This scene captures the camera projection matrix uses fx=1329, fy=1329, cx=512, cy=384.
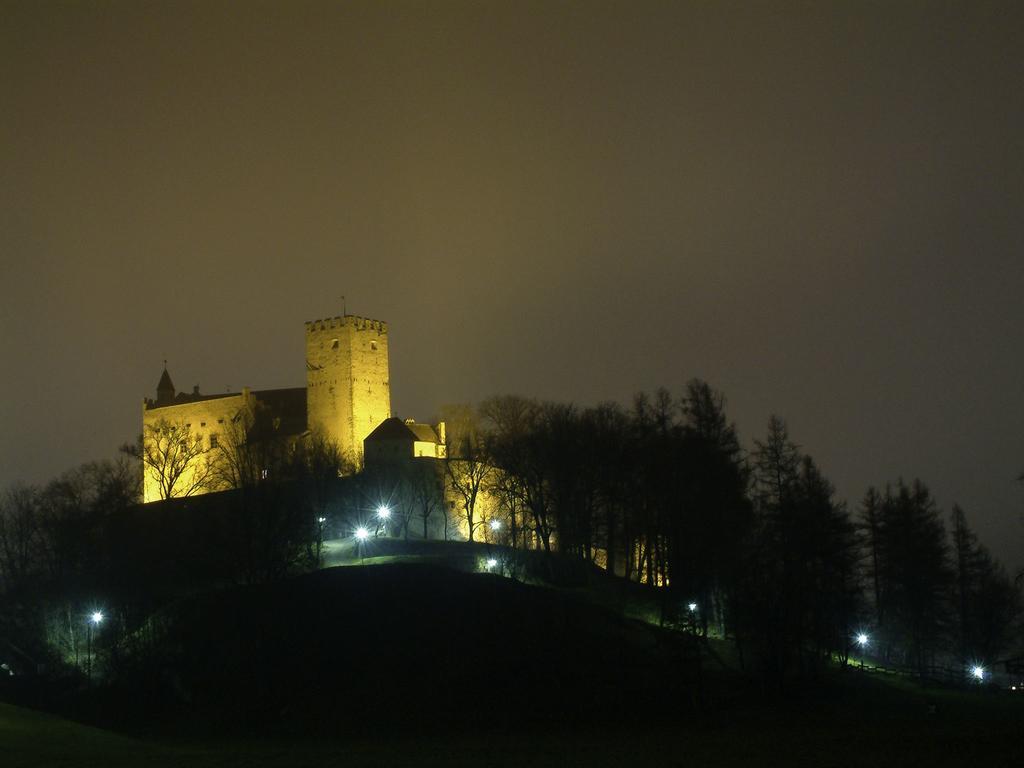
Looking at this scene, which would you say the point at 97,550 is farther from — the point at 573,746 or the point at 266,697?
the point at 573,746

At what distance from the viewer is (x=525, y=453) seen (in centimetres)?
8106

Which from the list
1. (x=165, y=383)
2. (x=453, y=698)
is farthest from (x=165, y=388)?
(x=453, y=698)

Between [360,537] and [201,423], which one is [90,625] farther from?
[201,423]

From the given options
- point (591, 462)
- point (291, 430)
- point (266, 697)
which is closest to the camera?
point (266, 697)

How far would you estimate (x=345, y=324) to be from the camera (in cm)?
10325

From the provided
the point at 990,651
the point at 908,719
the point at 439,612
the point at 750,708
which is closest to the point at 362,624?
the point at 439,612

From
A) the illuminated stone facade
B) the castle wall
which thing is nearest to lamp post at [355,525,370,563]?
the illuminated stone facade

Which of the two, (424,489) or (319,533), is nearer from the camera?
(319,533)

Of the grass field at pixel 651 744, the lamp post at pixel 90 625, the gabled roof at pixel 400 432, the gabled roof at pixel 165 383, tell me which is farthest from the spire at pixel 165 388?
the grass field at pixel 651 744

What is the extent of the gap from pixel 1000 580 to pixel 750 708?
36.2 meters

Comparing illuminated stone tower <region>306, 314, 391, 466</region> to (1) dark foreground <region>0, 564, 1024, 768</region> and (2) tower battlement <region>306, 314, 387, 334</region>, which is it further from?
(1) dark foreground <region>0, 564, 1024, 768</region>

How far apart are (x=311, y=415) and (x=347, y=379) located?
12.9 feet

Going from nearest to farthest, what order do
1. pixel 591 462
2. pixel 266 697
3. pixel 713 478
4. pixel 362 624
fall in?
pixel 266 697
pixel 362 624
pixel 713 478
pixel 591 462

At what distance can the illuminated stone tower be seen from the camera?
3949 inches
